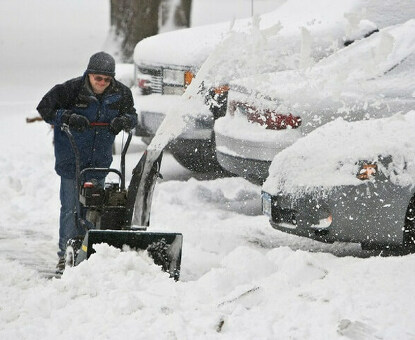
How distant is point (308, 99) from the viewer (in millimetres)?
7164

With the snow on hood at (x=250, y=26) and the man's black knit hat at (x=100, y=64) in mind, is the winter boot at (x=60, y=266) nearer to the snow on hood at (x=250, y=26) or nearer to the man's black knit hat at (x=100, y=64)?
the man's black knit hat at (x=100, y=64)

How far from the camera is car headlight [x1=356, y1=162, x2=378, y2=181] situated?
593 cm


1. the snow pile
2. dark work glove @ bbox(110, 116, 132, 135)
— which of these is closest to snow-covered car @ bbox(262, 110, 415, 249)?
the snow pile

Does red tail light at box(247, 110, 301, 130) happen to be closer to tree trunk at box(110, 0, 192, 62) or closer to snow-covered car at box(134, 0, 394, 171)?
snow-covered car at box(134, 0, 394, 171)

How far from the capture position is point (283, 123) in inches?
281

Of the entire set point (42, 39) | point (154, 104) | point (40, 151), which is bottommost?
point (42, 39)

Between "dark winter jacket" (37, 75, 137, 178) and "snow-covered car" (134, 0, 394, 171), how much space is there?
6.56 feet

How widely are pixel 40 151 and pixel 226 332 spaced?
25.9ft

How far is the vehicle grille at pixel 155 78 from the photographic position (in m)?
9.73

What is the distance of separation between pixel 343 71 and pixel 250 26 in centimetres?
206

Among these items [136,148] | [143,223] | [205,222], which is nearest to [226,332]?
[143,223]

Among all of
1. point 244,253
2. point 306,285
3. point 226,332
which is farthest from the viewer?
point 244,253

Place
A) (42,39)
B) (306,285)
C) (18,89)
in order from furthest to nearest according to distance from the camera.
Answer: (42,39), (18,89), (306,285)

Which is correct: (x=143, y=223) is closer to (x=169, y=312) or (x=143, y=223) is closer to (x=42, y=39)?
(x=169, y=312)
